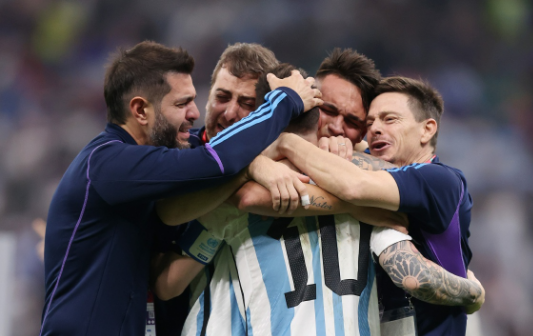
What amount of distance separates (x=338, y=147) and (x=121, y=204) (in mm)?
1012

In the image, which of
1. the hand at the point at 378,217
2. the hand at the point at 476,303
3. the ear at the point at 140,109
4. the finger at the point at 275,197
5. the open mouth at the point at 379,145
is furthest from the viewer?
the open mouth at the point at 379,145

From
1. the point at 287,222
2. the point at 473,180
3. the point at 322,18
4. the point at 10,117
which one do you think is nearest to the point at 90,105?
the point at 10,117

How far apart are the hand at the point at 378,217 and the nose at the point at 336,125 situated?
2.15ft

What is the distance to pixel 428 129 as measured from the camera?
9.27ft

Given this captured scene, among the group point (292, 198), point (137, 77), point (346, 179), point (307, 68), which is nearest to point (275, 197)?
point (292, 198)

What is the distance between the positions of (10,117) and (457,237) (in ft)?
20.2

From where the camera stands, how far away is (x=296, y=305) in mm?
2252

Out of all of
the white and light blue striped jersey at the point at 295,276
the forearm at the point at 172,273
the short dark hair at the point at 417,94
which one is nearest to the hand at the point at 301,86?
the short dark hair at the point at 417,94

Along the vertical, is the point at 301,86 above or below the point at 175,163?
above

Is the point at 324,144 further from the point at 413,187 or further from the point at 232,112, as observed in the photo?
the point at 232,112

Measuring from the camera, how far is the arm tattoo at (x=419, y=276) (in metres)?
2.22

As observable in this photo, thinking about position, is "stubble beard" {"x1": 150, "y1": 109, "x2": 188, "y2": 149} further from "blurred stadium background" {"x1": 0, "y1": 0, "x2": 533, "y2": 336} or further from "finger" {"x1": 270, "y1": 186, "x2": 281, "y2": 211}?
"blurred stadium background" {"x1": 0, "y1": 0, "x2": 533, "y2": 336}

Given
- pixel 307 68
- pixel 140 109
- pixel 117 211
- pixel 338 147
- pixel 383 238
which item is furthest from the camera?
pixel 307 68

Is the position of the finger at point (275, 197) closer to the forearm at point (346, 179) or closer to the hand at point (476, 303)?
the forearm at point (346, 179)
